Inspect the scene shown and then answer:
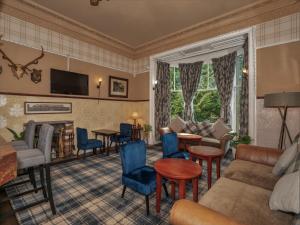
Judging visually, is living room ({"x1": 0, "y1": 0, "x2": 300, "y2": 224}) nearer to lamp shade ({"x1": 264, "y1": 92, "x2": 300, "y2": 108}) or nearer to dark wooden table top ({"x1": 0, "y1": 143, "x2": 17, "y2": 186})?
lamp shade ({"x1": 264, "y1": 92, "x2": 300, "y2": 108})

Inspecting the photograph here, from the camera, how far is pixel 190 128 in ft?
18.3

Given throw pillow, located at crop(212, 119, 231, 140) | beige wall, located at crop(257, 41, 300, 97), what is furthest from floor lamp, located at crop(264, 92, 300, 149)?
throw pillow, located at crop(212, 119, 231, 140)

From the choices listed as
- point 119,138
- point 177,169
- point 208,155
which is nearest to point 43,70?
point 119,138

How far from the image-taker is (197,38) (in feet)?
15.6

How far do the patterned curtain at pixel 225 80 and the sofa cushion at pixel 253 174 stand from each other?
116 inches

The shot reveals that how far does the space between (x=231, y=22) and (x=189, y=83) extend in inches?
95.5

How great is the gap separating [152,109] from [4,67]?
402 centimetres

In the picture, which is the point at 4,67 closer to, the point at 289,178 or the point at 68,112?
the point at 68,112

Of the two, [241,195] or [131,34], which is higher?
[131,34]

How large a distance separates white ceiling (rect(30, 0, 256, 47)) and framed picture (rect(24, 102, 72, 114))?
219cm

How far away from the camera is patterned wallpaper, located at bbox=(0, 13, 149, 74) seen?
3.60 metres

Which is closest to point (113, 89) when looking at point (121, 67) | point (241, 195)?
point (121, 67)

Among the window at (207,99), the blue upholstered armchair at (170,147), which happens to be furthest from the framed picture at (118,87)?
the blue upholstered armchair at (170,147)

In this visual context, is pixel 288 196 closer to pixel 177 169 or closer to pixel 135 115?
pixel 177 169
